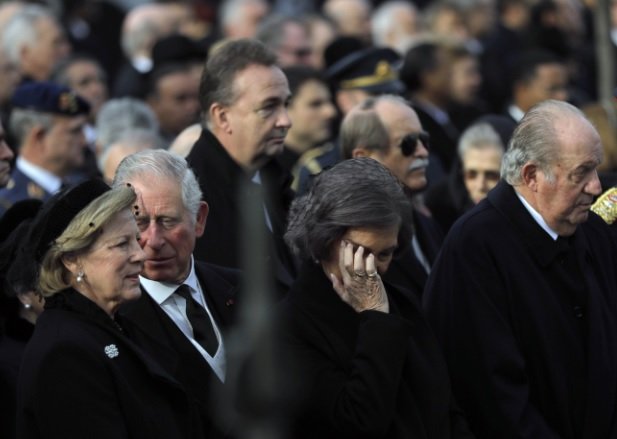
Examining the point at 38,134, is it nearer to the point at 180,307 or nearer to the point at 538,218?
the point at 180,307

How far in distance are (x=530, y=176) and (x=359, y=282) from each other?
1.07 m

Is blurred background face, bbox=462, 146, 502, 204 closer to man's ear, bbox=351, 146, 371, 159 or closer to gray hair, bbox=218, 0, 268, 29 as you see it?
man's ear, bbox=351, 146, 371, 159

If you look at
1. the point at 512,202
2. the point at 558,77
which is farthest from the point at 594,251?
the point at 558,77

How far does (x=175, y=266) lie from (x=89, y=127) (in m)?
6.15

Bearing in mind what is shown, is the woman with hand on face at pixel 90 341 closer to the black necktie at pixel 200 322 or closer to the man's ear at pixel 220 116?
the black necktie at pixel 200 322

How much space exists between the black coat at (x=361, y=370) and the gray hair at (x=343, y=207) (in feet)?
0.42

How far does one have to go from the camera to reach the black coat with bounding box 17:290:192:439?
4.45 meters

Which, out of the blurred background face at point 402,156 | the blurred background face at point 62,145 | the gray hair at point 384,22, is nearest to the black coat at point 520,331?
the blurred background face at point 402,156

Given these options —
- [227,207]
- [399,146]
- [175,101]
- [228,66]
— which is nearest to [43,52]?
[175,101]

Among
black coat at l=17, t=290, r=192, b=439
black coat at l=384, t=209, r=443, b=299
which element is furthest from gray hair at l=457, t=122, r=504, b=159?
black coat at l=17, t=290, r=192, b=439

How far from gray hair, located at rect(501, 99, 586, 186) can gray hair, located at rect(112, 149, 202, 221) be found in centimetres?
137

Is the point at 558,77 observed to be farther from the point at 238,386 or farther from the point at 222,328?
the point at 238,386

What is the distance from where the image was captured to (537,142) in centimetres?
558

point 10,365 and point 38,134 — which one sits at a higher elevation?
point 38,134
